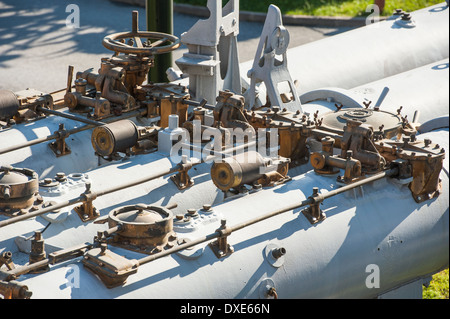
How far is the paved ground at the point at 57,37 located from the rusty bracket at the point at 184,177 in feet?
24.9

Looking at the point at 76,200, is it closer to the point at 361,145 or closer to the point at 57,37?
the point at 361,145

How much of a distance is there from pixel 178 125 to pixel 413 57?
5.25 metres

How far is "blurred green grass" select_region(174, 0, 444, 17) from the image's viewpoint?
19.7 metres

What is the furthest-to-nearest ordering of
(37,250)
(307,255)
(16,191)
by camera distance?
(307,255), (16,191), (37,250)

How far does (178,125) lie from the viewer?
979 centimetres

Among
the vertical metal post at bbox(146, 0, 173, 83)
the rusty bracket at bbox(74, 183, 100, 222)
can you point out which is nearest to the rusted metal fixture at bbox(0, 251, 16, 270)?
the rusty bracket at bbox(74, 183, 100, 222)

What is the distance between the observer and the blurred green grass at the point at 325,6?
774 inches

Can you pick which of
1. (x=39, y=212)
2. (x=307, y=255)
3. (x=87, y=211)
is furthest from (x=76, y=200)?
(x=307, y=255)

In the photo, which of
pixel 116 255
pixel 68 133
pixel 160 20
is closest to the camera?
pixel 116 255

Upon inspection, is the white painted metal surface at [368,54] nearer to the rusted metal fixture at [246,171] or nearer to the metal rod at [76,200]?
the rusted metal fixture at [246,171]

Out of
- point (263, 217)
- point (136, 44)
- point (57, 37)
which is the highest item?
point (136, 44)

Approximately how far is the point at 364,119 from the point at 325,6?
35.5 ft

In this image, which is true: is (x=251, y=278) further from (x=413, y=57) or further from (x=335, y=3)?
(x=335, y=3)

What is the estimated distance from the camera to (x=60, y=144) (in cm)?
950
